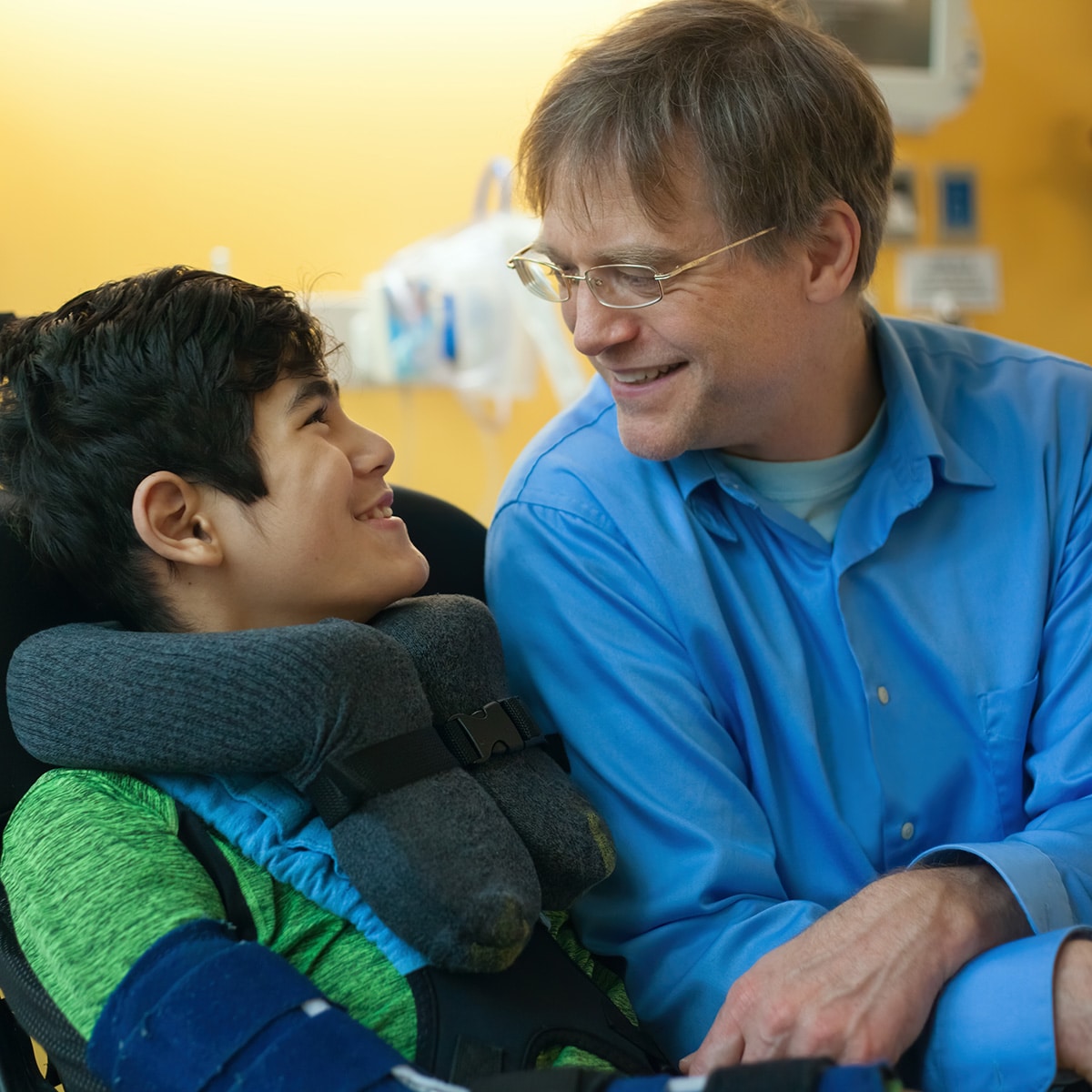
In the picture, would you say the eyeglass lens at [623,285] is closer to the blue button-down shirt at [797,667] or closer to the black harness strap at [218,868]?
the blue button-down shirt at [797,667]

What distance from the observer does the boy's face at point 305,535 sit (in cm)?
114

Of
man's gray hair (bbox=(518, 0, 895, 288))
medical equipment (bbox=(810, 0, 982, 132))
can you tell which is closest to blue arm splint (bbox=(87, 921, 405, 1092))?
man's gray hair (bbox=(518, 0, 895, 288))

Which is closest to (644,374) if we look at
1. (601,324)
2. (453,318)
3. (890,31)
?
(601,324)

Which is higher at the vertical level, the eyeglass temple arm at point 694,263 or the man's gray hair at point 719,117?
the man's gray hair at point 719,117

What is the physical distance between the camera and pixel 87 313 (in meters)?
1.17

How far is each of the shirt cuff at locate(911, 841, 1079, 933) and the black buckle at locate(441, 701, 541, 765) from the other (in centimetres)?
41

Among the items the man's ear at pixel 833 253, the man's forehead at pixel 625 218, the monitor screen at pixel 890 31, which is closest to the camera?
the man's forehead at pixel 625 218

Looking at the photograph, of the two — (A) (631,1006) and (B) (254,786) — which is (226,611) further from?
(A) (631,1006)

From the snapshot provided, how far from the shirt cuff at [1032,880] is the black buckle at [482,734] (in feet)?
1.34

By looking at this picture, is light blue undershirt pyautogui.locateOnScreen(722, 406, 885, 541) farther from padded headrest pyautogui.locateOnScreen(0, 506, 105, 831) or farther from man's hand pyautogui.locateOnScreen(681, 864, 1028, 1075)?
padded headrest pyautogui.locateOnScreen(0, 506, 105, 831)

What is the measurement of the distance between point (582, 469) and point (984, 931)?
0.62m

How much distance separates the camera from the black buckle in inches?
42.1

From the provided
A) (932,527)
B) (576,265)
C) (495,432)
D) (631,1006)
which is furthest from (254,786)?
(495,432)

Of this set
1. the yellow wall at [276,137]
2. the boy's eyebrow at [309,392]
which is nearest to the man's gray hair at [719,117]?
the boy's eyebrow at [309,392]
